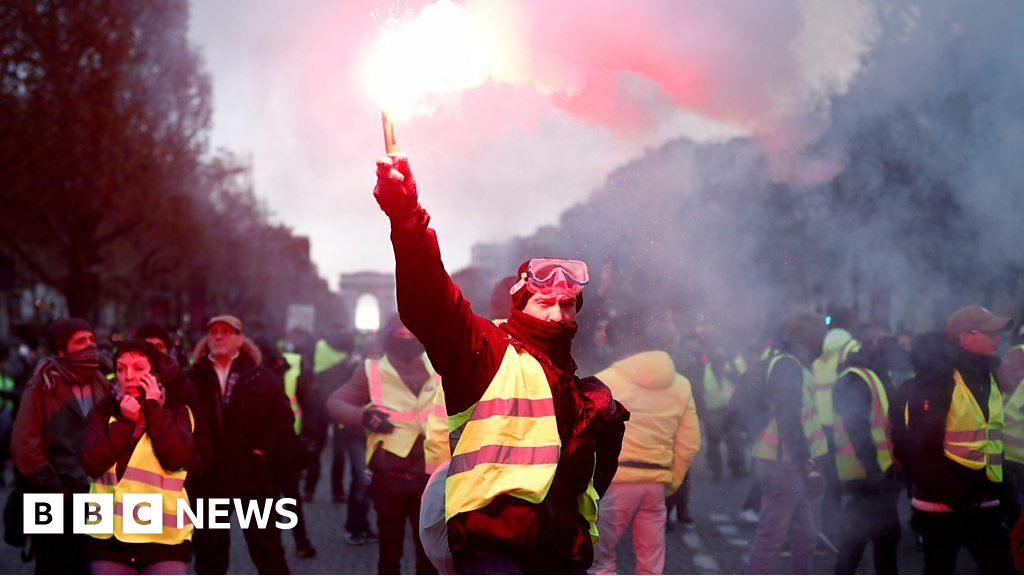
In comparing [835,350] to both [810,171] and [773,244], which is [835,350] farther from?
[810,171]

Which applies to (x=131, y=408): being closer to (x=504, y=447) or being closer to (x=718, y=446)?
(x=504, y=447)

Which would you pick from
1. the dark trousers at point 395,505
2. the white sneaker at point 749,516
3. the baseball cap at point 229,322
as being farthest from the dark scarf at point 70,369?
the white sneaker at point 749,516

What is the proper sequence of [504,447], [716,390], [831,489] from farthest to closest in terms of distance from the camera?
[716,390], [831,489], [504,447]

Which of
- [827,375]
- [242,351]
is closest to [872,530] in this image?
[827,375]

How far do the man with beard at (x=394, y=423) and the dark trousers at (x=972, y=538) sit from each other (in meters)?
2.74

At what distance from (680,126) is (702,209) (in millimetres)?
1039

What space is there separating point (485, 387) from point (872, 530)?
4.17 metres

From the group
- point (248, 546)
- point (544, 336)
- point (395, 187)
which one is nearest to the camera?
point (395, 187)

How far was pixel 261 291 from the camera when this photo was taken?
4778 cm

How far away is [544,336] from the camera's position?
10.5 feet

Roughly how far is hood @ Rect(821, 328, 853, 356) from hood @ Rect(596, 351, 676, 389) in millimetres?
2339

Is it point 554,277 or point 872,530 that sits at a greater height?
point 554,277

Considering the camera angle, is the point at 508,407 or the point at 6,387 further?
the point at 6,387

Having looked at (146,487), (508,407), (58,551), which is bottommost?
(58,551)
